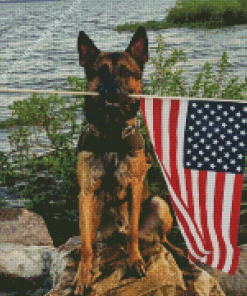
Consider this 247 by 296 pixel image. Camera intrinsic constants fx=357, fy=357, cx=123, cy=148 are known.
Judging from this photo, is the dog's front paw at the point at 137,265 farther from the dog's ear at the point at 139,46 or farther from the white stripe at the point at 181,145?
the dog's ear at the point at 139,46

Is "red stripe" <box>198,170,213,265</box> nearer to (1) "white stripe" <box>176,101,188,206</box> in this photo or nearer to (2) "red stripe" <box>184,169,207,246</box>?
(2) "red stripe" <box>184,169,207,246</box>

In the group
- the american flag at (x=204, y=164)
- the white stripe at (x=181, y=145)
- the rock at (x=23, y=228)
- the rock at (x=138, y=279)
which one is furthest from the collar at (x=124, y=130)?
the rock at (x=23, y=228)

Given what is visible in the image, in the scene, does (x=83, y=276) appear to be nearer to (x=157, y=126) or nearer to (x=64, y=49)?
(x=157, y=126)

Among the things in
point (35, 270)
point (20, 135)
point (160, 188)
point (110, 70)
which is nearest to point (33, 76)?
point (20, 135)

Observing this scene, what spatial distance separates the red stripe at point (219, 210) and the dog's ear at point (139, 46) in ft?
4.91

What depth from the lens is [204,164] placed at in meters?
3.87

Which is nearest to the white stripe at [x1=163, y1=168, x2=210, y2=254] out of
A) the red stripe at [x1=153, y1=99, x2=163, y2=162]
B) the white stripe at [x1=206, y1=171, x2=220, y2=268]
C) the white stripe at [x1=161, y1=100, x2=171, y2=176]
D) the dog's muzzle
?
the white stripe at [x1=206, y1=171, x2=220, y2=268]

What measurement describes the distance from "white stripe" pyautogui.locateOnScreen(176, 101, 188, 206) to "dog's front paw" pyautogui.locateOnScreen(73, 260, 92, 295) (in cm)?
130

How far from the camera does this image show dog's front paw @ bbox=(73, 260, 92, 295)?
3.88 m

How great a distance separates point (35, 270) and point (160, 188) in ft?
11.5

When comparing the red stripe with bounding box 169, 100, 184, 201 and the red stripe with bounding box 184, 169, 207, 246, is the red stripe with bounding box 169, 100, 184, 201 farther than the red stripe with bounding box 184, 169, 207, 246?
No

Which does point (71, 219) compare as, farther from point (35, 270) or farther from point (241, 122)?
point (241, 122)

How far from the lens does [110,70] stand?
3.57 metres

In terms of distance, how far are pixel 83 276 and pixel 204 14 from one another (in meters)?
31.9
